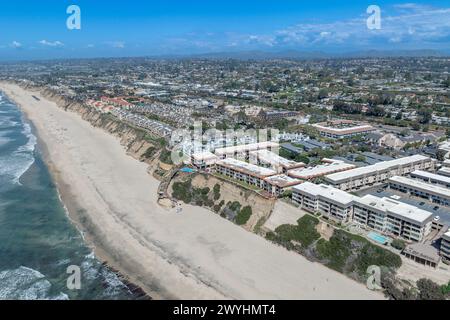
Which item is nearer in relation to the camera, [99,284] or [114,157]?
[99,284]

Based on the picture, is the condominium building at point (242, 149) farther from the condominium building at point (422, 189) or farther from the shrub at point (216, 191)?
the condominium building at point (422, 189)

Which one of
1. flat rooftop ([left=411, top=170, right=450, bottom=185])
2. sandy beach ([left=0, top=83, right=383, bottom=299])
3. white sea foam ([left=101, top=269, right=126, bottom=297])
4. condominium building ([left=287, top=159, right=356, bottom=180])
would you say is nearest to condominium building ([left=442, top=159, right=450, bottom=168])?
flat rooftop ([left=411, top=170, right=450, bottom=185])

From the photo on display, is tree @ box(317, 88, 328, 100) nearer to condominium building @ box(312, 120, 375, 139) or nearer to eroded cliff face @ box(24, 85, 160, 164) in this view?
Result: condominium building @ box(312, 120, 375, 139)

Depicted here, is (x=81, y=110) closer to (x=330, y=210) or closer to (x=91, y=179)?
(x=91, y=179)

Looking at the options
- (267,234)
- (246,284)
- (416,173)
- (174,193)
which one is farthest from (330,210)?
(174,193)

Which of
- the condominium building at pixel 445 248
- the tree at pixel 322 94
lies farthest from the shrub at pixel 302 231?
the tree at pixel 322 94

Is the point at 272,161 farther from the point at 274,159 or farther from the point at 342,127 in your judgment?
the point at 342,127

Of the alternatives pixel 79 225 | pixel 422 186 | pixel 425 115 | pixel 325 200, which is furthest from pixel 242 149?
pixel 425 115
